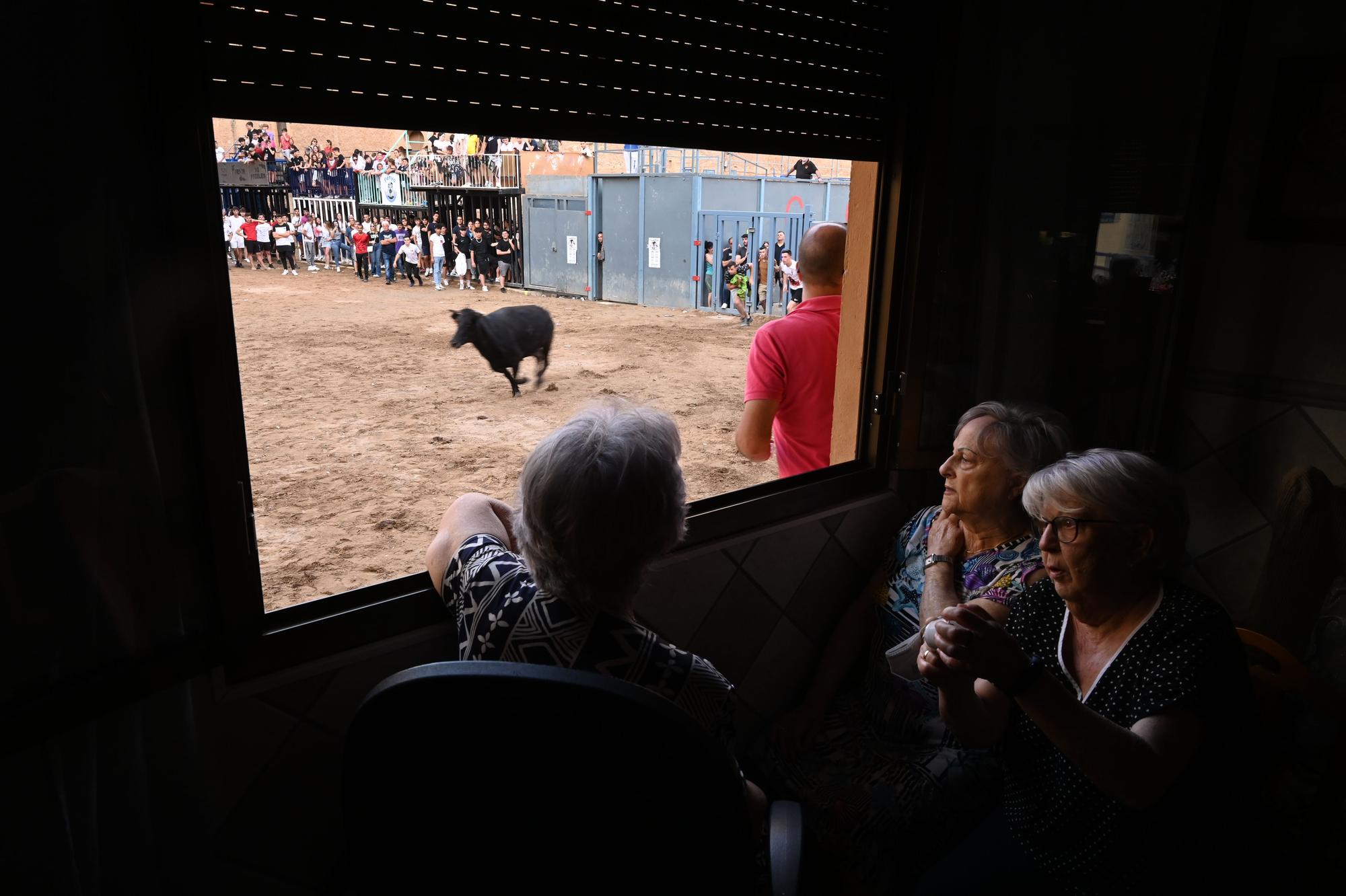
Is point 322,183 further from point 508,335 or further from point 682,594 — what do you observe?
point 682,594

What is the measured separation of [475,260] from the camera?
1170 cm

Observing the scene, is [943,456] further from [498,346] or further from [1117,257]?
[498,346]

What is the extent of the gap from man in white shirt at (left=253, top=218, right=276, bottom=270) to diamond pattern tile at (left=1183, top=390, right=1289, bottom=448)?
8.44 metres

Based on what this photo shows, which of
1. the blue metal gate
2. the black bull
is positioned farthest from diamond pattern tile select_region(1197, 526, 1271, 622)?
the blue metal gate

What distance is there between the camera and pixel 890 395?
1967mm

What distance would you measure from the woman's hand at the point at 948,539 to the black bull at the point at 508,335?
6.14 metres

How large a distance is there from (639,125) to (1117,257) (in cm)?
137

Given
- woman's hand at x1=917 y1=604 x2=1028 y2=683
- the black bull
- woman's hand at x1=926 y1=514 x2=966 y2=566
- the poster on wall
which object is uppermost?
the poster on wall

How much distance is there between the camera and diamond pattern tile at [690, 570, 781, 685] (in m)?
1.71

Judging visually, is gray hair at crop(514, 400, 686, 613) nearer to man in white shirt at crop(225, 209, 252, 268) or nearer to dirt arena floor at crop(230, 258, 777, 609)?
man in white shirt at crop(225, 209, 252, 268)

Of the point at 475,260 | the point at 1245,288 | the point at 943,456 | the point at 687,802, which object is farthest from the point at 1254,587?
the point at 475,260

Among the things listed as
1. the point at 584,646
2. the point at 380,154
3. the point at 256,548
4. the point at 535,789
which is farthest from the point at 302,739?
the point at 380,154

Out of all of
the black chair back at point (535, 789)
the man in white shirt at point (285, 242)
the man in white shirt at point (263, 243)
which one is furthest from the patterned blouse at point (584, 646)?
the man in white shirt at point (285, 242)

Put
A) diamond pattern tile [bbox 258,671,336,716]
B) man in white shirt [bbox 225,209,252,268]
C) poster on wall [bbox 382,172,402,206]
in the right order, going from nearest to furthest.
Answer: diamond pattern tile [bbox 258,671,336,716], man in white shirt [bbox 225,209,252,268], poster on wall [bbox 382,172,402,206]
